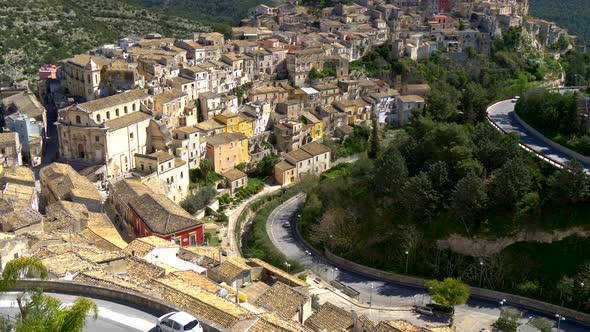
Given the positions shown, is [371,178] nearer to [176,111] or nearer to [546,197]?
[546,197]

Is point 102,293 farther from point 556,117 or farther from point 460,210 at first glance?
point 556,117

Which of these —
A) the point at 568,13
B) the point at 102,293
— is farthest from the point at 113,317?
the point at 568,13

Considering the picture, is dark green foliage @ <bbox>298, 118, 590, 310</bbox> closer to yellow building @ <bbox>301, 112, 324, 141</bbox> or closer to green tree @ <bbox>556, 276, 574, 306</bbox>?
green tree @ <bbox>556, 276, 574, 306</bbox>

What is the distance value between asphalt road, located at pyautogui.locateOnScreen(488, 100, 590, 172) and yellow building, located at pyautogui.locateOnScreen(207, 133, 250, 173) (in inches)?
686

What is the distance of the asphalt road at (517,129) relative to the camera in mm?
34219

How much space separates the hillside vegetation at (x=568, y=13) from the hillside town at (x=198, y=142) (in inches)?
1255

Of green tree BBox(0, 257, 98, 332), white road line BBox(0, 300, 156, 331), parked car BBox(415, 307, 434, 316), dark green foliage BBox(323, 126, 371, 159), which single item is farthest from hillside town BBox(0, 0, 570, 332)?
parked car BBox(415, 307, 434, 316)

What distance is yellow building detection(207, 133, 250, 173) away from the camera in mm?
43875

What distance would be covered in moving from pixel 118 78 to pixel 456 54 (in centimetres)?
3764

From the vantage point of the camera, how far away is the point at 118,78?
145ft

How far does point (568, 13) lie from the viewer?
108 m

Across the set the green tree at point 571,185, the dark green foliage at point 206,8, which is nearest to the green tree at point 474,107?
the green tree at point 571,185

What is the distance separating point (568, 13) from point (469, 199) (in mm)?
90175

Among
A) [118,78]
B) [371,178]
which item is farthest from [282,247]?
[118,78]
